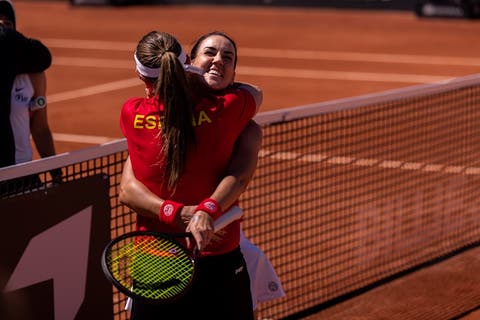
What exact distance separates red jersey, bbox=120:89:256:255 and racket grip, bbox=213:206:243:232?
0.32ft

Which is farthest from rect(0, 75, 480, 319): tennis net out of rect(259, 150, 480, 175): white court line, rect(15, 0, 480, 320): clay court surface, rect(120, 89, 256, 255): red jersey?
rect(120, 89, 256, 255): red jersey

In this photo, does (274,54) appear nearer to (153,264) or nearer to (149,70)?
(149,70)

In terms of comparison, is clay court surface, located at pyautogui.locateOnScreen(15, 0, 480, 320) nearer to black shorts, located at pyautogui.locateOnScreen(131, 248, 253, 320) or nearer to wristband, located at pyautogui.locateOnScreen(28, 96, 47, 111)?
wristband, located at pyautogui.locateOnScreen(28, 96, 47, 111)

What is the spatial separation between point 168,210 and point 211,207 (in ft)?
0.56

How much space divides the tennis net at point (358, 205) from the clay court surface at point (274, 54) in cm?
41

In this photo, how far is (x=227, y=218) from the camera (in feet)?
12.0

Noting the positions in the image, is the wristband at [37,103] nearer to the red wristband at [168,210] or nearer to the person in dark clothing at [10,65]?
the person in dark clothing at [10,65]

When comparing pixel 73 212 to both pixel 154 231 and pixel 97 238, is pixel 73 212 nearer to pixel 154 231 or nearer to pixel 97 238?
pixel 97 238

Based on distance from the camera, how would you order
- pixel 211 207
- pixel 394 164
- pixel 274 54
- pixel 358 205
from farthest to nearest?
pixel 274 54 < pixel 394 164 < pixel 358 205 < pixel 211 207

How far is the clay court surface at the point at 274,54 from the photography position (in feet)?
46.5

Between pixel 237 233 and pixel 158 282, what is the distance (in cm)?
44

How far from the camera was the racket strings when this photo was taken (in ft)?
11.5

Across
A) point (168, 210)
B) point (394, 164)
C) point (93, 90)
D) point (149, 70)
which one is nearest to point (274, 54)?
point (93, 90)

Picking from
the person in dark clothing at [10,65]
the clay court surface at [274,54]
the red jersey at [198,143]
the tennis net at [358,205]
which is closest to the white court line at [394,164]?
the tennis net at [358,205]
